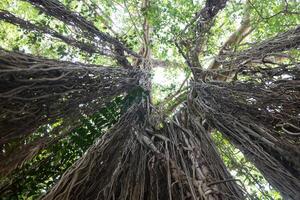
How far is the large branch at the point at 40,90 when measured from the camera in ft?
4.54

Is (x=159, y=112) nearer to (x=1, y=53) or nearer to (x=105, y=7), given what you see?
(x=1, y=53)

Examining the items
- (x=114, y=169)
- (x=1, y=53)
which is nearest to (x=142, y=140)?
(x=114, y=169)

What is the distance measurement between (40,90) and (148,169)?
802 millimetres

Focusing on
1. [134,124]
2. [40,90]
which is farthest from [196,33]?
[40,90]

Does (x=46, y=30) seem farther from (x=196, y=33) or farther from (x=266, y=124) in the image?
(x=266, y=124)

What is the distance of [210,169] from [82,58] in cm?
185

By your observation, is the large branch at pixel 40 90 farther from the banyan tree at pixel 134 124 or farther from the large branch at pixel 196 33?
the large branch at pixel 196 33

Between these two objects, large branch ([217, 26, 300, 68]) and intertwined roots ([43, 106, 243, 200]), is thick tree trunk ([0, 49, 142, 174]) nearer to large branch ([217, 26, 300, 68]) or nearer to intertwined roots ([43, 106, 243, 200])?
intertwined roots ([43, 106, 243, 200])

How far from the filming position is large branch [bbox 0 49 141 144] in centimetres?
138

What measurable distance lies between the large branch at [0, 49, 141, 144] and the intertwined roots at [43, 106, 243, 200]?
0.33m

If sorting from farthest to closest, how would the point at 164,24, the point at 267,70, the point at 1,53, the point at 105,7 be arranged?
1. the point at 105,7
2. the point at 164,24
3. the point at 267,70
4. the point at 1,53

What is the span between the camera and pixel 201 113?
227cm

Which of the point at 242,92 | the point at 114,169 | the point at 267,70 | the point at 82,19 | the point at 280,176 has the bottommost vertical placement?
the point at 114,169

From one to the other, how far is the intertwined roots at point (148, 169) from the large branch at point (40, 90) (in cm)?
33
